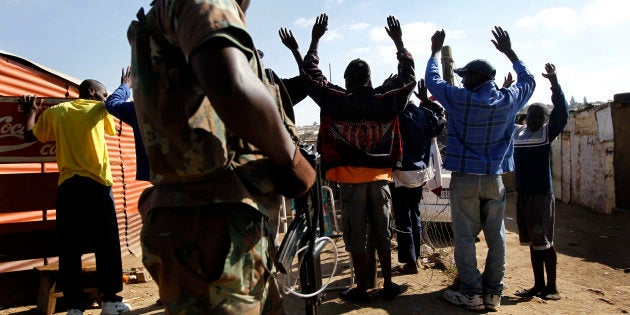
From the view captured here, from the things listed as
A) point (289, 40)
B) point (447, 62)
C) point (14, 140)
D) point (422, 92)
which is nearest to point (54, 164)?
point (14, 140)

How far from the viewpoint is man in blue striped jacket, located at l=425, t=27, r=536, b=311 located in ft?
11.8

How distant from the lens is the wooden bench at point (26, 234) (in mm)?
4516

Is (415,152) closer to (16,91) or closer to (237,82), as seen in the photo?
(237,82)

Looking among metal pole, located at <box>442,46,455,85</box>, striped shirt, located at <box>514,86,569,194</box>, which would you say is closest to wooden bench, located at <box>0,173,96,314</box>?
striped shirt, located at <box>514,86,569,194</box>

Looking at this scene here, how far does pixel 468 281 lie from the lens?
3.69 m

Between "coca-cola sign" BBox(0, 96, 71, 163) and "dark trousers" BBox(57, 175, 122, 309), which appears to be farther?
"coca-cola sign" BBox(0, 96, 71, 163)

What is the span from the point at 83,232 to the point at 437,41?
359 cm

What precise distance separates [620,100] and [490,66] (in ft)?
22.8

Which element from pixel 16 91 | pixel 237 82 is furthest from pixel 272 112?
pixel 16 91

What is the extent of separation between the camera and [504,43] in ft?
12.8

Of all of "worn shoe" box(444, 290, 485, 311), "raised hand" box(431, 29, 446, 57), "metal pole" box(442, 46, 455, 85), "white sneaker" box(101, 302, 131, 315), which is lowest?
"worn shoe" box(444, 290, 485, 311)

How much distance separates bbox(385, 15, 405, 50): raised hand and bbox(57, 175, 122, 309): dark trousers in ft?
9.41

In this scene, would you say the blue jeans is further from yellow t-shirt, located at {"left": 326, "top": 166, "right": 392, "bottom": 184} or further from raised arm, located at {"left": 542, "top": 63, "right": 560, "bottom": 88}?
raised arm, located at {"left": 542, "top": 63, "right": 560, "bottom": 88}

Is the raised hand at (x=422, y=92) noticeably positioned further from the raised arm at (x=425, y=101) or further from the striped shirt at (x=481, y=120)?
the striped shirt at (x=481, y=120)
